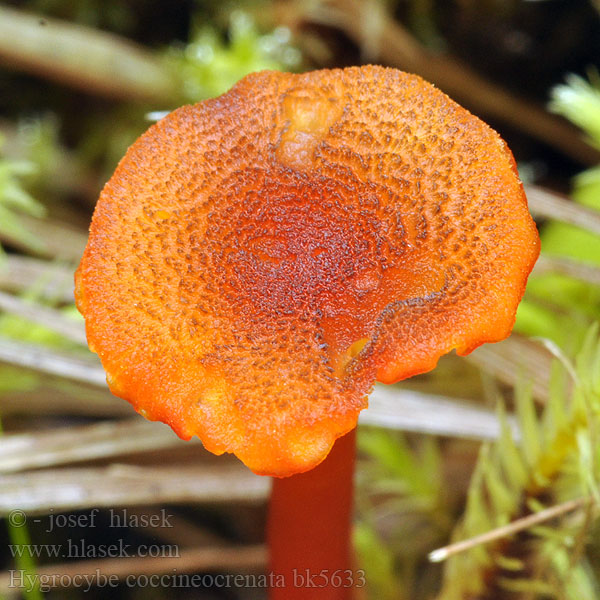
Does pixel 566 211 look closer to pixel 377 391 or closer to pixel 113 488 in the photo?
pixel 377 391

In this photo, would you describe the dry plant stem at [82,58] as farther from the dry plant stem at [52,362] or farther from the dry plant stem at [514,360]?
the dry plant stem at [514,360]

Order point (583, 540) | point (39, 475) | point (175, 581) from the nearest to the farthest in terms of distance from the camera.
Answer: point (583, 540)
point (39, 475)
point (175, 581)

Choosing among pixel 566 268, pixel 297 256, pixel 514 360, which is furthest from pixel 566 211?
pixel 297 256

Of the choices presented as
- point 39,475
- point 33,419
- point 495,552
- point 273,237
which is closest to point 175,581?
point 39,475

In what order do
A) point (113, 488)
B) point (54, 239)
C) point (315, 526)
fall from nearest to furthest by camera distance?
point (315, 526)
point (113, 488)
point (54, 239)

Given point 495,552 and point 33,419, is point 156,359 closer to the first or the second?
point 495,552

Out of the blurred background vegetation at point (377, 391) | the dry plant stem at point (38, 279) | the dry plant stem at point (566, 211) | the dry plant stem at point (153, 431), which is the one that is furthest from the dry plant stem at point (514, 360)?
the dry plant stem at point (38, 279)

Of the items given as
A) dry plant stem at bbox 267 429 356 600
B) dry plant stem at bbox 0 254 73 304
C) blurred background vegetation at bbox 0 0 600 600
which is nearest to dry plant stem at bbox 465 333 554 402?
blurred background vegetation at bbox 0 0 600 600
